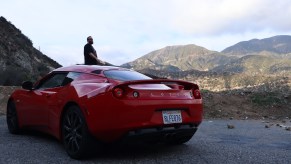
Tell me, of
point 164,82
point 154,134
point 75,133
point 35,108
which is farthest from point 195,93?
point 35,108

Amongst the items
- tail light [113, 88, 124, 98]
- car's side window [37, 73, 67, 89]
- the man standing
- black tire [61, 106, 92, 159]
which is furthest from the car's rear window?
the man standing

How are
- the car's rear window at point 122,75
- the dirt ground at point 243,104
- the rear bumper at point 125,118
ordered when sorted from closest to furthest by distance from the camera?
the rear bumper at point 125,118, the car's rear window at point 122,75, the dirt ground at point 243,104

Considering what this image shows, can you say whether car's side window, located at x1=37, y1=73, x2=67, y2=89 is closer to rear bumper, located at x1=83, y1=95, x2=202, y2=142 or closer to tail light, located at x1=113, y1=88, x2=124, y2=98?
rear bumper, located at x1=83, y1=95, x2=202, y2=142

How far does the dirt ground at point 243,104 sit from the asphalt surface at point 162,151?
6387mm

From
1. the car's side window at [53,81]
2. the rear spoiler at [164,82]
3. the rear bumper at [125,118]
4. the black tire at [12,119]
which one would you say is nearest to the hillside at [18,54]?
the black tire at [12,119]

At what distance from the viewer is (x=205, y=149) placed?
6.45 metres

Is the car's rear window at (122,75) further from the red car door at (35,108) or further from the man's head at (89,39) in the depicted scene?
the man's head at (89,39)

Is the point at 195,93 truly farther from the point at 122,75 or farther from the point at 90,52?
the point at 90,52

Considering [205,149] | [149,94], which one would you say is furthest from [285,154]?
[149,94]

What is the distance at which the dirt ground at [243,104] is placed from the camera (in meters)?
14.3

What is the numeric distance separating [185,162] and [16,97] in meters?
3.73

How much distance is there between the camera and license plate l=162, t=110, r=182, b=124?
18.2 ft

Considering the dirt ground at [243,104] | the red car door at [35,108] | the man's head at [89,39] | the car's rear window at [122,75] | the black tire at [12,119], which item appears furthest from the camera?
the dirt ground at [243,104]

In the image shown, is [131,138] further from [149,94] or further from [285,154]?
[285,154]
